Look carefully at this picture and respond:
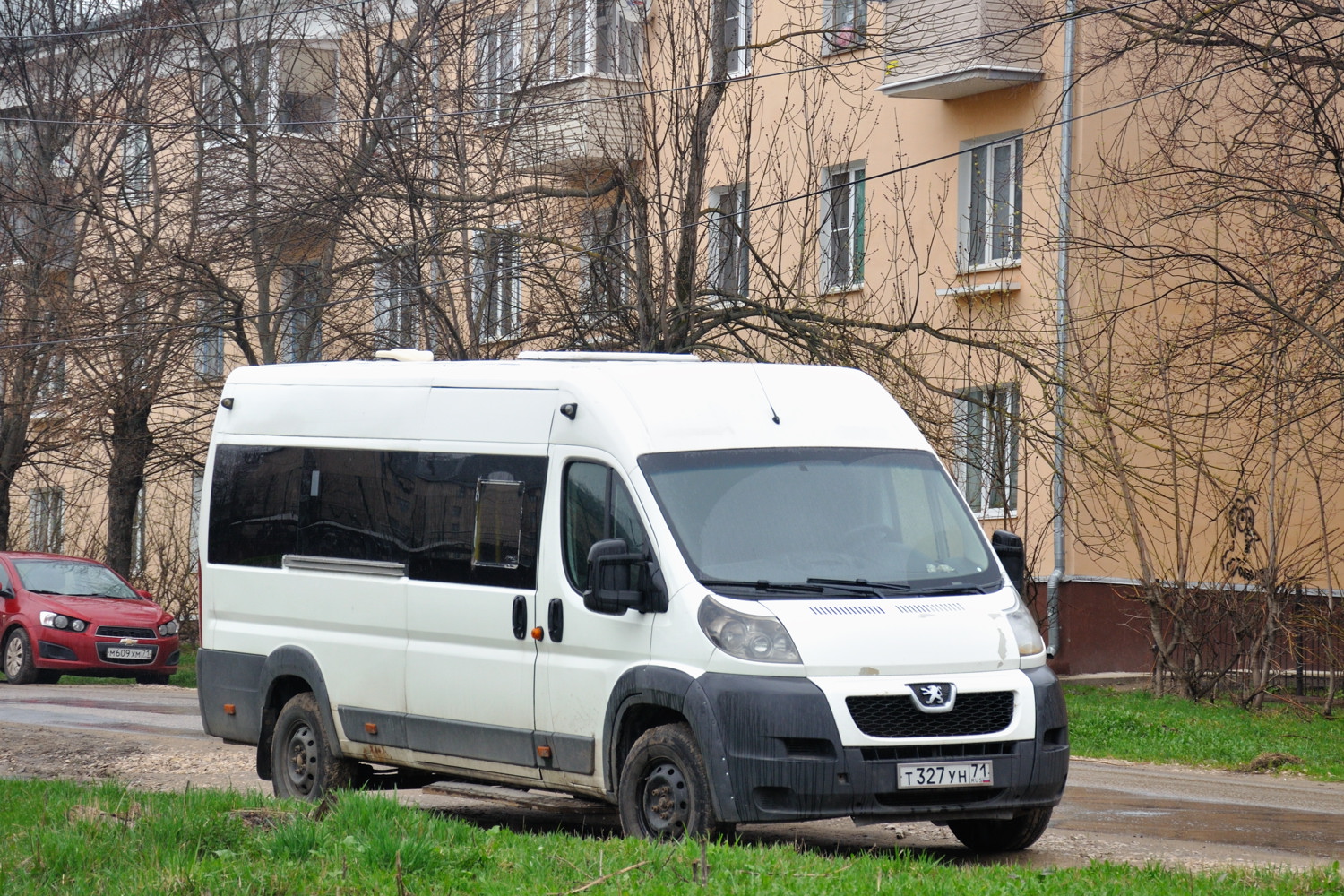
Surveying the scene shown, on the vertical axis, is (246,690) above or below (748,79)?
below

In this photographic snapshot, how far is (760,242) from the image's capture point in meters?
21.2

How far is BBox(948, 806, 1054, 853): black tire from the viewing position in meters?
8.77

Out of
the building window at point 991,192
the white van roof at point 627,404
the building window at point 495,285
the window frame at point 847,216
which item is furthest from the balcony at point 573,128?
the white van roof at point 627,404

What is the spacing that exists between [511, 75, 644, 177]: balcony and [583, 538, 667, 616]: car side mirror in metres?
11.9

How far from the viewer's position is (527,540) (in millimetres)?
9148

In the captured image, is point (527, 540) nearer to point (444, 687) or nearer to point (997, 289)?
point (444, 687)

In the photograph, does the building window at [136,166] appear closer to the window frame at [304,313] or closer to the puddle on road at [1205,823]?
the window frame at [304,313]

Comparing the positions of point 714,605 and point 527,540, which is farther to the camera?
point 527,540

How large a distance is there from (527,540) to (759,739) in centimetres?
183

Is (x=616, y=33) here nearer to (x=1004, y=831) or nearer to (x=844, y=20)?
(x=844, y=20)

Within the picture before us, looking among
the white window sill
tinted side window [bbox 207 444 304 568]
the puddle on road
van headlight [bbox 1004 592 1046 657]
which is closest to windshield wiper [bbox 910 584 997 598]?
van headlight [bbox 1004 592 1046 657]

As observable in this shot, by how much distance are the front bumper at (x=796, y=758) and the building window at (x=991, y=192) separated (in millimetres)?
16893

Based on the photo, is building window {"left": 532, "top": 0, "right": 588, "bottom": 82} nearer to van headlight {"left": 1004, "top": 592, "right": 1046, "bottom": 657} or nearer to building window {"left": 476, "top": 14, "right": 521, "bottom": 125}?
building window {"left": 476, "top": 14, "right": 521, "bottom": 125}

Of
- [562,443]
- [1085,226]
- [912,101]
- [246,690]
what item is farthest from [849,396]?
[912,101]
